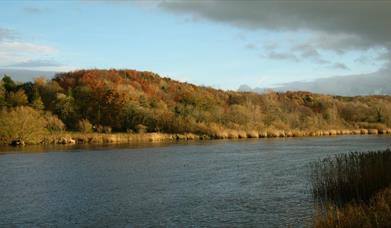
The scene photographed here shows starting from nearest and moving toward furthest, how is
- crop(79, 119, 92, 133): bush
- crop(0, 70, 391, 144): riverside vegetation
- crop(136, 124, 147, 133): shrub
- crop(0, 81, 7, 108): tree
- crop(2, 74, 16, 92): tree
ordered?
crop(0, 70, 391, 144): riverside vegetation → crop(79, 119, 92, 133): bush → crop(136, 124, 147, 133): shrub → crop(0, 81, 7, 108): tree → crop(2, 74, 16, 92): tree

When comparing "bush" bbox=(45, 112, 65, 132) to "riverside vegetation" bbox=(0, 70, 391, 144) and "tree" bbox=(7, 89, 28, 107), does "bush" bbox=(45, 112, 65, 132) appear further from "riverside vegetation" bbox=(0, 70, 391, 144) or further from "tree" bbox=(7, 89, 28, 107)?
"tree" bbox=(7, 89, 28, 107)

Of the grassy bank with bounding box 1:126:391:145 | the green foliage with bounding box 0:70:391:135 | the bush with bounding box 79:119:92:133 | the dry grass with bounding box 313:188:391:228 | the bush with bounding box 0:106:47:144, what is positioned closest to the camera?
the dry grass with bounding box 313:188:391:228

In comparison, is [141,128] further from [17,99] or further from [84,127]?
[17,99]

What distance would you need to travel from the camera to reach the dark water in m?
18.1

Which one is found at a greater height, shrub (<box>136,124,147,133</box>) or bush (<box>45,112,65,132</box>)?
bush (<box>45,112,65,132</box>)

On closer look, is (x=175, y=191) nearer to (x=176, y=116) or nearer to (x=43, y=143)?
(x=43, y=143)

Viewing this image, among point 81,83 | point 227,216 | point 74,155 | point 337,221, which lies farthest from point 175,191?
point 81,83

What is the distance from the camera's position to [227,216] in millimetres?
18281

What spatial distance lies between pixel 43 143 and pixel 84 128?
9.98 metres

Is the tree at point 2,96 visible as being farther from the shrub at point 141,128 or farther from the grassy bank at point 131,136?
the shrub at point 141,128

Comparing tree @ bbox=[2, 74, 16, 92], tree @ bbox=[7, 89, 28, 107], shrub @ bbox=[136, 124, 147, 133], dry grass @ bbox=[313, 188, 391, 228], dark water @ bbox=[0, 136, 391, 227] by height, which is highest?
tree @ bbox=[2, 74, 16, 92]

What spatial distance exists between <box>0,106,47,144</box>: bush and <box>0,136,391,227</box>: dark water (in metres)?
22.6

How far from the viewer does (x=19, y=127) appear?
60688 mm

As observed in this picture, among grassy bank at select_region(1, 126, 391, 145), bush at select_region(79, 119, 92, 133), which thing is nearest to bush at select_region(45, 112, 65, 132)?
grassy bank at select_region(1, 126, 391, 145)
